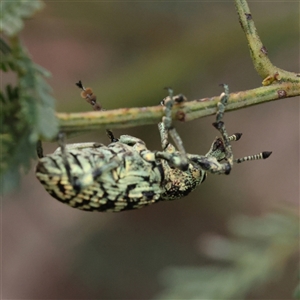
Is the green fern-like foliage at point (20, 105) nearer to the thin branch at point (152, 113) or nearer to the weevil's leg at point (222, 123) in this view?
the thin branch at point (152, 113)

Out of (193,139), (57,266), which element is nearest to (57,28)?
(193,139)

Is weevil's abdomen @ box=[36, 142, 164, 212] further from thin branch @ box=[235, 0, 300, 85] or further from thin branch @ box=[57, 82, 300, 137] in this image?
thin branch @ box=[235, 0, 300, 85]

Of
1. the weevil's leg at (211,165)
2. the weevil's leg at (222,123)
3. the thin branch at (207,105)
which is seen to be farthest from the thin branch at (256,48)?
the weevil's leg at (211,165)

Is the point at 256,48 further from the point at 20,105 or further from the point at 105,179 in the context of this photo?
the point at 20,105

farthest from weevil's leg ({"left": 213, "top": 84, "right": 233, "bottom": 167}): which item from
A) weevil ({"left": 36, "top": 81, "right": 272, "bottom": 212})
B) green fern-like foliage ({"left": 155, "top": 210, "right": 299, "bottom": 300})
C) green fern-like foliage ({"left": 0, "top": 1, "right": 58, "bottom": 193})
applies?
green fern-like foliage ({"left": 0, "top": 1, "right": 58, "bottom": 193})

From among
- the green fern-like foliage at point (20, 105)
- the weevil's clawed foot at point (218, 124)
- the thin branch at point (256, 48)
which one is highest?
the thin branch at point (256, 48)

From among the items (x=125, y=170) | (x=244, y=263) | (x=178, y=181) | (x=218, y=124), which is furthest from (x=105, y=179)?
(x=244, y=263)

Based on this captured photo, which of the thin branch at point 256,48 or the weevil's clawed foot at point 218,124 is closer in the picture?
the thin branch at point 256,48
